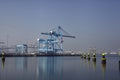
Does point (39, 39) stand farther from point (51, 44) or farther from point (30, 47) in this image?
point (30, 47)

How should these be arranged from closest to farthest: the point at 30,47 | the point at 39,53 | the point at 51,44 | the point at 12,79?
the point at 12,79, the point at 51,44, the point at 39,53, the point at 30,47

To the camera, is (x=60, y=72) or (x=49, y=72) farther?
(x=49, y=72)

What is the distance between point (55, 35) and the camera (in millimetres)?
101938

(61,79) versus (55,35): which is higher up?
(55,35)

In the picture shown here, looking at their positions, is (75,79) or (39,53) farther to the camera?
(39,53)

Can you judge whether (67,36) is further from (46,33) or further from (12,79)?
(12,79)

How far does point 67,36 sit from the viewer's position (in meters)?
107

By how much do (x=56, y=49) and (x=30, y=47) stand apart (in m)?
32.3

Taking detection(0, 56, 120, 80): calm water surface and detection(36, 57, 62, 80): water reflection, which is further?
detection(36, 57, 62, 80): water reflection

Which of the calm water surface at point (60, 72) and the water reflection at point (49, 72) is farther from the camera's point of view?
the water reflection at point (49, 72)

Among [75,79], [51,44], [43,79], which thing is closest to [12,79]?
[43,79]

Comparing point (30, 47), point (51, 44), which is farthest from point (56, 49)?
point (30, 47)

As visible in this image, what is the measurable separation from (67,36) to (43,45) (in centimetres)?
1341

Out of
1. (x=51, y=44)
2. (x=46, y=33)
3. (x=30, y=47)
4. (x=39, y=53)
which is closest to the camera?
(x=46, y=33)
